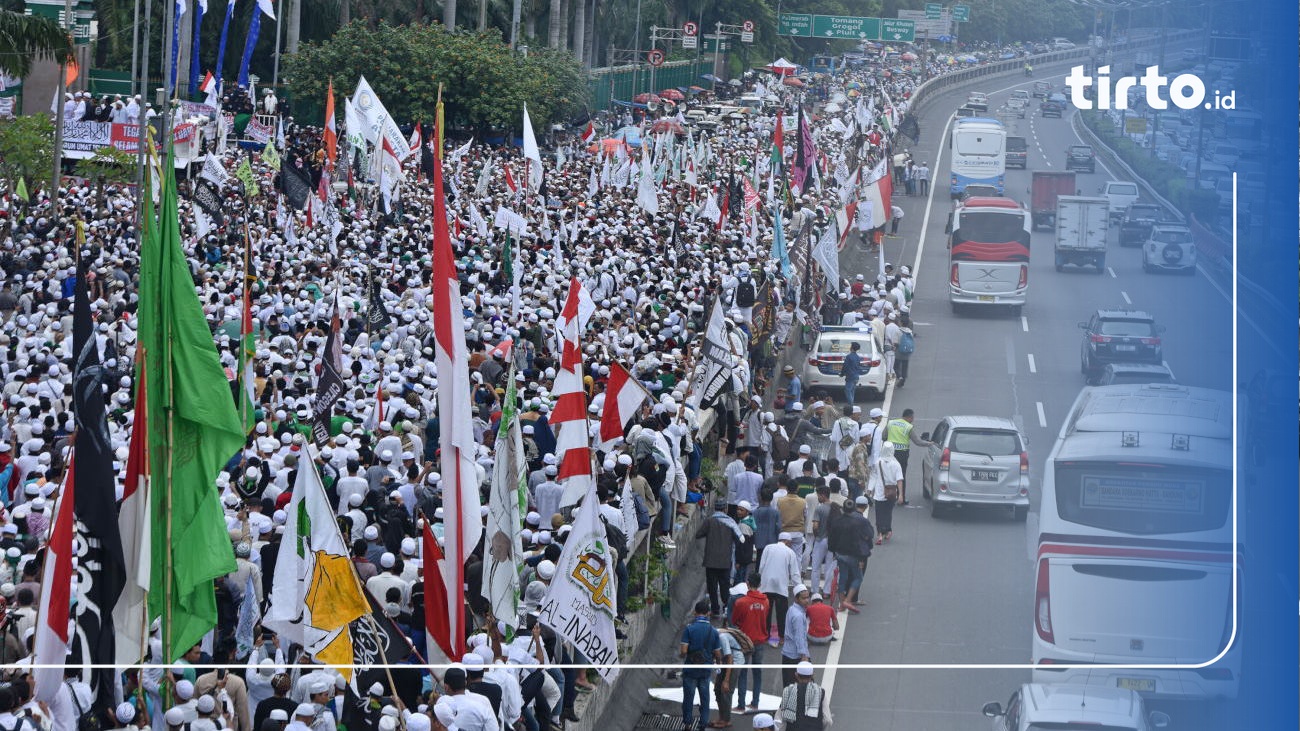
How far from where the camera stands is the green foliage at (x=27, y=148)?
1341 inches

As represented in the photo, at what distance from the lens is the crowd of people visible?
483 inches

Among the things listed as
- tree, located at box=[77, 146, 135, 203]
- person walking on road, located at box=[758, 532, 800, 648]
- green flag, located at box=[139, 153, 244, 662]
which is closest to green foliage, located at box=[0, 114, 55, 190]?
tree, located at box=[77, 146, 135, 203]

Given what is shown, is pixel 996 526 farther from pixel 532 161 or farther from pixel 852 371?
pixel 532 161

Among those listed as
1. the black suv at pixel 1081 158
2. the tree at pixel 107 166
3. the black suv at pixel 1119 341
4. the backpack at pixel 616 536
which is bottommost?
the backpack at pixel 616 536

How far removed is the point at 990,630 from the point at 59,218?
2658 centimetres

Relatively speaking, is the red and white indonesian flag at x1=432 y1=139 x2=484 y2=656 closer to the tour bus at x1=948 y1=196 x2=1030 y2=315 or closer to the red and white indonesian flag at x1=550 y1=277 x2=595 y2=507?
the red and white indonesian flag at x1=550 y1=277 x2=595 y2=507

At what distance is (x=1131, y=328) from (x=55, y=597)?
6361mm

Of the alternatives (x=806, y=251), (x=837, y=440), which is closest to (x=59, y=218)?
(x=806, y=251)

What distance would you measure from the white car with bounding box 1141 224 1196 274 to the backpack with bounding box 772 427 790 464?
43.3 feet

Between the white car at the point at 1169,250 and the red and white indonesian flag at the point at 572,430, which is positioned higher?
the white car at the point at 1169,250

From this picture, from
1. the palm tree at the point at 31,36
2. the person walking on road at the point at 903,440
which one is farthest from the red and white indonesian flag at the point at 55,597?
the palm tree at the point at 31,36

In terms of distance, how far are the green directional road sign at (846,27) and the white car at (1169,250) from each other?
17.3ft

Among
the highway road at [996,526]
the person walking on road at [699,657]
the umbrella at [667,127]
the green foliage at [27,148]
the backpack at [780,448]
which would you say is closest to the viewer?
the highway road at [996,526]

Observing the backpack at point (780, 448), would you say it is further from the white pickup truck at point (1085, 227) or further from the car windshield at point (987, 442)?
the white pickup truck at point (1085, 227)
